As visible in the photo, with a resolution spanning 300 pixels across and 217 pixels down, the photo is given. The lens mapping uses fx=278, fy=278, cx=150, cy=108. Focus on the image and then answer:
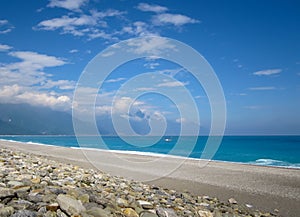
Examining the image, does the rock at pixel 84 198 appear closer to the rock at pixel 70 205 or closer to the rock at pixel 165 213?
the rock at pixel 70 205

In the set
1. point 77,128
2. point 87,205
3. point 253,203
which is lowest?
point 253,203

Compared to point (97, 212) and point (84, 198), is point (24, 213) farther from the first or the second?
point (84, 198)

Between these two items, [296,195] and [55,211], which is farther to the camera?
[296,195]

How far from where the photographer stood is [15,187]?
4.94 m

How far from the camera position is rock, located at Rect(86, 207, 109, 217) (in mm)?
4348

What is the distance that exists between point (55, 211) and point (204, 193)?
23.1ft

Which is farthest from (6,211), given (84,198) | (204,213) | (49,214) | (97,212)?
(204,213)

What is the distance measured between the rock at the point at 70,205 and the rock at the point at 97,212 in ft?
0.42

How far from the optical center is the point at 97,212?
14.4 ft

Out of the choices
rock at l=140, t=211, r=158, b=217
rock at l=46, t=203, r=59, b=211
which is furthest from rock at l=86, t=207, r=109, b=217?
rock at l=140, t=211, r=158, b=217

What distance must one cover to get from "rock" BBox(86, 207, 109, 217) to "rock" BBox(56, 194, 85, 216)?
128 millimetres

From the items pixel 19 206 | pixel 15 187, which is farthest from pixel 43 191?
pixel 19 206

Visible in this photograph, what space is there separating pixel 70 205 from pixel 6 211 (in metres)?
0.93

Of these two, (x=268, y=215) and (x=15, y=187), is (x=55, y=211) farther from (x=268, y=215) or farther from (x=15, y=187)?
(x=268, y=215)
